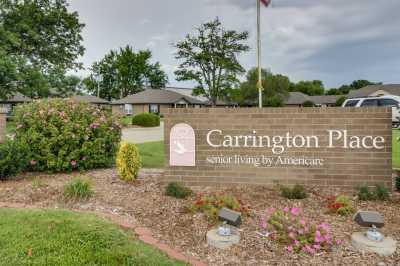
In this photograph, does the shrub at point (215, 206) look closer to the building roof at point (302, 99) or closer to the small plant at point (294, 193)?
the small plant at point (294, 193)

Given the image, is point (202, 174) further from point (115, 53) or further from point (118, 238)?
point (115, 53)

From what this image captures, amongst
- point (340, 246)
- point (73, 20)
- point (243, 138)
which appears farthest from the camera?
point (73, 20)

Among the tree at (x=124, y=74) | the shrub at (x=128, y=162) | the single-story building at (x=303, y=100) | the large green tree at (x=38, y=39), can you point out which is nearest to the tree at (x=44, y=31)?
the large green tree at (x=38, y=39)

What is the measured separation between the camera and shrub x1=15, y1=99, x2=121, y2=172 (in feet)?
22.4

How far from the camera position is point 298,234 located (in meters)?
3.52

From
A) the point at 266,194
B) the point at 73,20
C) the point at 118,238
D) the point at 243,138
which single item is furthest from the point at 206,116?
the point at 73,20

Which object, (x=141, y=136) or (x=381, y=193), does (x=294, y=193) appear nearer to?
(x=381, y=193)

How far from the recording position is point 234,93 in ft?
158

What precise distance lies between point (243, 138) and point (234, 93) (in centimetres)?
4301

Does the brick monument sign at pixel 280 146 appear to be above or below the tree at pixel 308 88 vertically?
below

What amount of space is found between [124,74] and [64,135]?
216 ft

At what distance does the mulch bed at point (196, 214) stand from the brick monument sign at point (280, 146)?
0.34 m

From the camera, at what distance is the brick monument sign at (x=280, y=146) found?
5.35 meters

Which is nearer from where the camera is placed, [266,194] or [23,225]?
[23,225]
